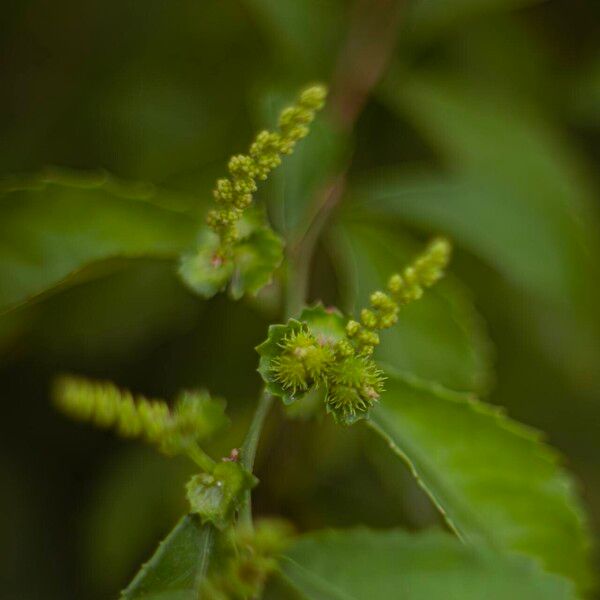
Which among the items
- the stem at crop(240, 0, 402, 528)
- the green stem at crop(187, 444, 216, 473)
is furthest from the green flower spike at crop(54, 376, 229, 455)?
the stem at crop(240, 0, 402, 528)

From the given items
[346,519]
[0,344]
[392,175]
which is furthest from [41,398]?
[392,175]

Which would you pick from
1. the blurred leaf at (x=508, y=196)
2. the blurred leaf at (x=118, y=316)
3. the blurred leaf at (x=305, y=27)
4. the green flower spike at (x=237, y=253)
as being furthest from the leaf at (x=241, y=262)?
the blurred leaf at (x=305, y=27)

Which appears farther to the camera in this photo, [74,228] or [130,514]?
[130,514]

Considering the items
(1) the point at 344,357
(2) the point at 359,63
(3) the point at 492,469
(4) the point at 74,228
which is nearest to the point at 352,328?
(1) the point at 344,357

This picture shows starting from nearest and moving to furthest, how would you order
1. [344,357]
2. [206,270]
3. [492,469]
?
1. [344,357]
2. [206,270]
3. [492,469]

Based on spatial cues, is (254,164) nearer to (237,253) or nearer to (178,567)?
(237,253)

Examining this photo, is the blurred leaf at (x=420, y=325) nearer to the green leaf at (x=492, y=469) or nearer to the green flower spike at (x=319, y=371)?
the green leaf at (x=492, y=469)

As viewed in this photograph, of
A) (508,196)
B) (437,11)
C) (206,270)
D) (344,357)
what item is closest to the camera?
(344,357)

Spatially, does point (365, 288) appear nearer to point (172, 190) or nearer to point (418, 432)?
point (418, 432)

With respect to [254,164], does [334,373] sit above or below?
below

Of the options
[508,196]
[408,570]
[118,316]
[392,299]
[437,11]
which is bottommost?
[408,570]
